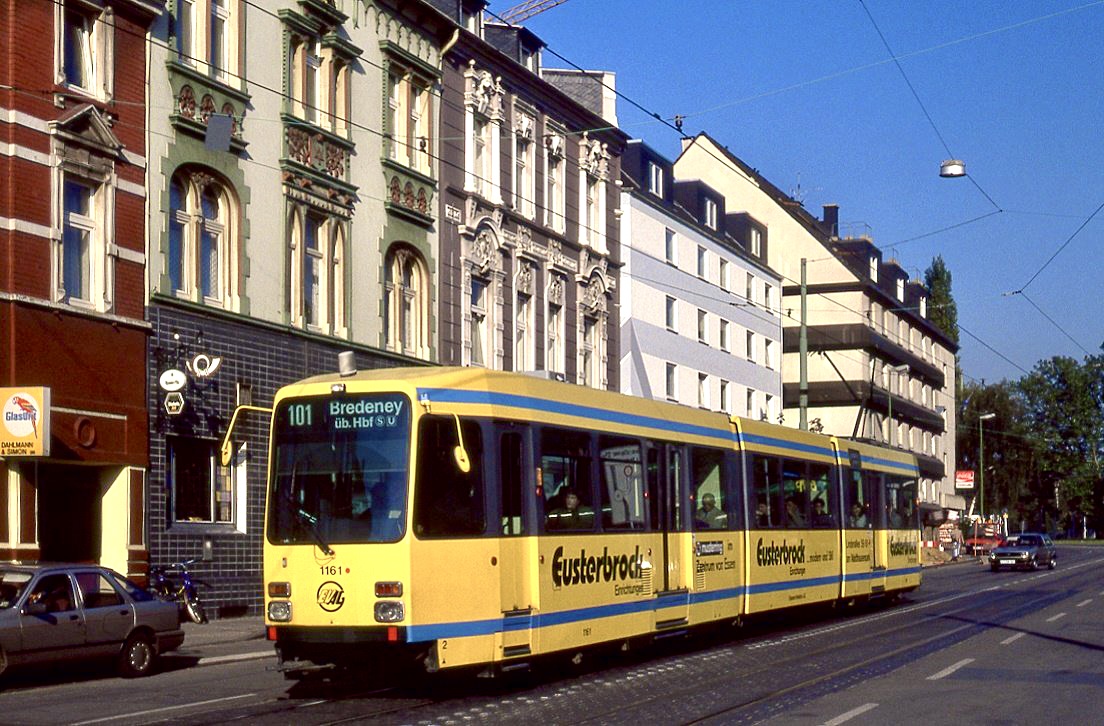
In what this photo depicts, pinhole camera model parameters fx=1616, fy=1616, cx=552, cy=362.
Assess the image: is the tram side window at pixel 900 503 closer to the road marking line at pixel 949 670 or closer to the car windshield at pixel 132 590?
the road marking line at pixel 949 670

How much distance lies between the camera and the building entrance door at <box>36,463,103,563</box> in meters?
25.0

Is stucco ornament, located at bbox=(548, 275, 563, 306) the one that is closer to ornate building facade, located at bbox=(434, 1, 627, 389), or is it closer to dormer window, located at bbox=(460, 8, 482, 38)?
ornate building facade, located at bbox=(434, 1, 627, 389)

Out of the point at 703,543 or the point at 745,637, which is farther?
the point at 745,637

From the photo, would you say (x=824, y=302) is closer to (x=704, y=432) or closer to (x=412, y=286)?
(x=412, y=286)

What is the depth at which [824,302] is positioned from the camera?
279ft

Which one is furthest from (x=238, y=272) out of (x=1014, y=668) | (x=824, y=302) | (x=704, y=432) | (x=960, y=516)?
(x=960, y=516)

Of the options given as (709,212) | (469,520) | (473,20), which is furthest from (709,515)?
(709,212)

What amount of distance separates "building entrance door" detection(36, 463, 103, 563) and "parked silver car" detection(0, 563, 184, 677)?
565 cm

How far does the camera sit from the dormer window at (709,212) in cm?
6134

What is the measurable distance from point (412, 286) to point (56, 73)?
12733 mm

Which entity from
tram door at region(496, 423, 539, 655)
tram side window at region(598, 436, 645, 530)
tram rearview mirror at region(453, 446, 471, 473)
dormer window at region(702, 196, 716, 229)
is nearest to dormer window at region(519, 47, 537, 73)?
dormer window at region(702, 196, 716, 229)

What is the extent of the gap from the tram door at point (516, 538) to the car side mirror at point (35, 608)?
5675 millimetres

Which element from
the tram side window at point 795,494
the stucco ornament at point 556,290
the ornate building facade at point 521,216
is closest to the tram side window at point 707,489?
the tram side window at point 795,494

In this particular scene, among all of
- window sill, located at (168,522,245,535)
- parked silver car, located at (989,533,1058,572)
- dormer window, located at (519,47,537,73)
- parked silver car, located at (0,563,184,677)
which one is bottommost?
parked silver car, located at (989,533,1058,572)
